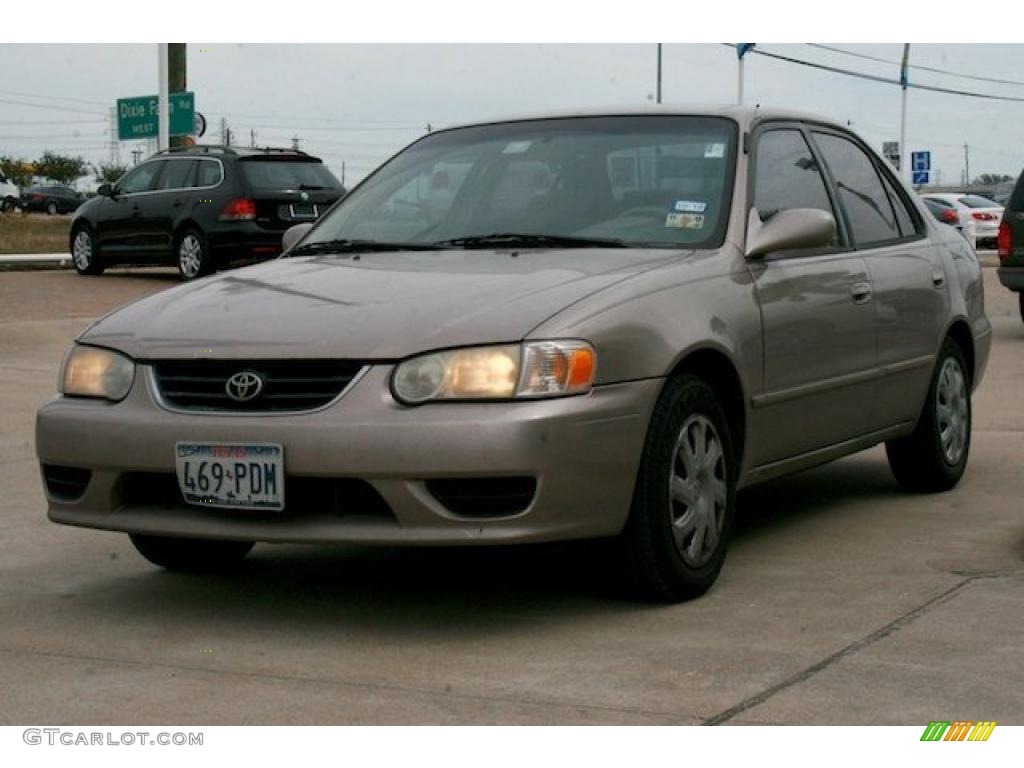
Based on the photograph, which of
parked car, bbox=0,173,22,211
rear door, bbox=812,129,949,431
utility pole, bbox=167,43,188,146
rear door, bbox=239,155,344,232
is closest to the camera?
rear door, bbox=812,129,949,431

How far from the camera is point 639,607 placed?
5.62m

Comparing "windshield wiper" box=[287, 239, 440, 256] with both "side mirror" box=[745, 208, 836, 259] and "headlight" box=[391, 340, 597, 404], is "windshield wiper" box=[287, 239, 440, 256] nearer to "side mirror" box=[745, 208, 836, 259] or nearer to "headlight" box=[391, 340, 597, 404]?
"side mirror" box=[745, 208, 836, 259]

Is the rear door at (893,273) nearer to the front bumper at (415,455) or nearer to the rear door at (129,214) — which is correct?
the front bumper at (415,455)

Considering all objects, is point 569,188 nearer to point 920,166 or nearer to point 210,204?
point 210,204

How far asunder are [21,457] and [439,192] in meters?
3.43

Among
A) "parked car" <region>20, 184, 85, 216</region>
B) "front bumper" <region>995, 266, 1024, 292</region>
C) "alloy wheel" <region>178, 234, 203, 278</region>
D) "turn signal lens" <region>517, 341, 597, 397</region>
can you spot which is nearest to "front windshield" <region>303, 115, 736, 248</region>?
"turn signal lens" <region>517, 341, 597, 397</region>

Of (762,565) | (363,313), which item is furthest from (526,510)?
(762,565)

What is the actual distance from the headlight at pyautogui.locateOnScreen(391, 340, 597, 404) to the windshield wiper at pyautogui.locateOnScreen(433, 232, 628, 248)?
3.32 ft

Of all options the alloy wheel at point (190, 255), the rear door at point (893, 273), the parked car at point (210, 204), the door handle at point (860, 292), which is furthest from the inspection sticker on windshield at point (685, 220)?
the alloy wheel at point (190, 255)

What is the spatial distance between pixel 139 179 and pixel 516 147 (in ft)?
52.8

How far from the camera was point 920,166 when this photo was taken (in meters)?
52.9

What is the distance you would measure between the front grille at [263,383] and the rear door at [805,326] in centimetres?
154

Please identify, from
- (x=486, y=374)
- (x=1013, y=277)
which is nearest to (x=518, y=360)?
(x=486, y=374)

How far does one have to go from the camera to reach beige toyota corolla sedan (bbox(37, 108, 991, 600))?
16.9 ft
